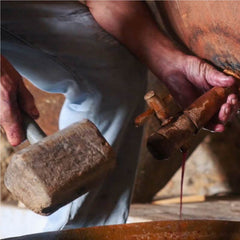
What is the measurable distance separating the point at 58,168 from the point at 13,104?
35cm

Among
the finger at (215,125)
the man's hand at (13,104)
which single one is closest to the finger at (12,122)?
the man's hand at (13,104)

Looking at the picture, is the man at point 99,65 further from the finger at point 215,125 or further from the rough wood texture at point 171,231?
the rough wood texture at point 171,231

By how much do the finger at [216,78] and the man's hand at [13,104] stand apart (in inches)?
19.2

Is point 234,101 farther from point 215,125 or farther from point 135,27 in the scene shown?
point 135,27

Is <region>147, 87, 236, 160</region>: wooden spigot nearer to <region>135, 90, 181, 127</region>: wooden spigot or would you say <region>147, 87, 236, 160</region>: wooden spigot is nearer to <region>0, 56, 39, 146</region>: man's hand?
<region>135, 90, 181, 127</region>: wooden spigot

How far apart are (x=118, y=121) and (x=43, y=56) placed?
338 millimetres

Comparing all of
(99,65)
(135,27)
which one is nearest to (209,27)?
(135,27)

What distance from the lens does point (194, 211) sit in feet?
7.41

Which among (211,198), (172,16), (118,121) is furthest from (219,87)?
(211,198)

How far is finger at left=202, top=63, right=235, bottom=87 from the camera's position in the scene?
1362 millimetres

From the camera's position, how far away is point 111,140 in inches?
69.2

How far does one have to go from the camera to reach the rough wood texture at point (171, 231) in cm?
116

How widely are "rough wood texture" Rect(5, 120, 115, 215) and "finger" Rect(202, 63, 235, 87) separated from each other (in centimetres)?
42

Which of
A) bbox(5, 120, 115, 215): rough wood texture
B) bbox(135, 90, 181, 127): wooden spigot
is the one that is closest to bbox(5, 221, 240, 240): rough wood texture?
bbox(5, 120, 115, 215): rough wood texture
